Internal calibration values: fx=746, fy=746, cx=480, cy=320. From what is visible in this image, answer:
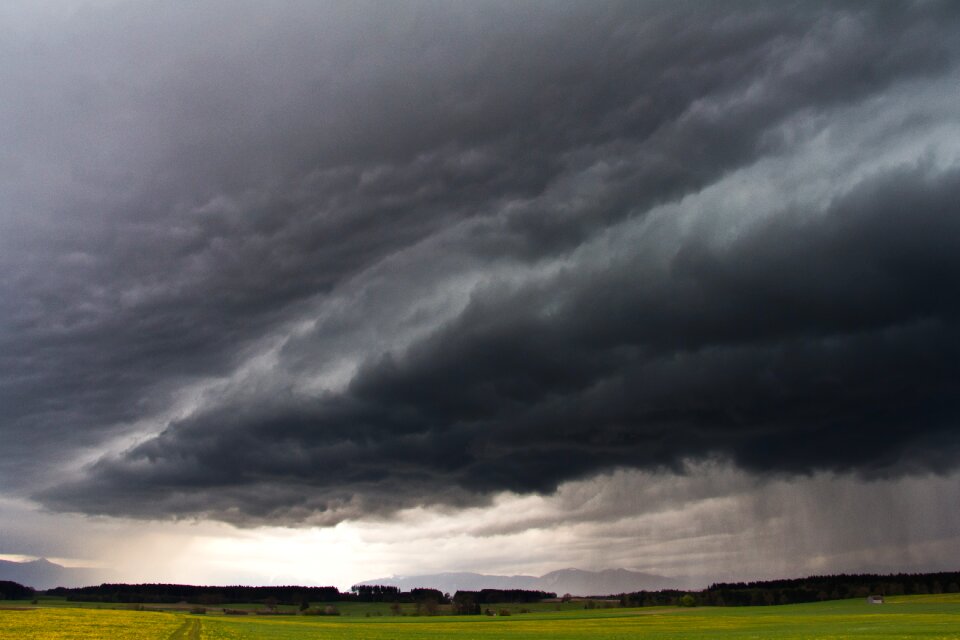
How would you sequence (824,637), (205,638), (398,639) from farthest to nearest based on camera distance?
(398,639)
(205,638)
(824,637)

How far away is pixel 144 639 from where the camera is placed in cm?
8650

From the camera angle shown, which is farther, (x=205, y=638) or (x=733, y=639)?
(x=205, y=638)

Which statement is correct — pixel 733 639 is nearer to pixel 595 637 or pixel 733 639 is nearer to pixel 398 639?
pixel 595 637

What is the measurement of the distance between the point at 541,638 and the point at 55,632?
6357 centimetres

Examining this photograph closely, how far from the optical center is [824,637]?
3221 inches

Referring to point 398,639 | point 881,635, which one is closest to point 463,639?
point 398,639

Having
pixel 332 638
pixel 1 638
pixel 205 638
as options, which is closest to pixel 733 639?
pixel 332 638

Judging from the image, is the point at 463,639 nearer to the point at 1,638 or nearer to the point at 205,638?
the point at 205,638

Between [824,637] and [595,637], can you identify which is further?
[595,637]

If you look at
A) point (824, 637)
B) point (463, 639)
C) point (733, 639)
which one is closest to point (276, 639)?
point (463, 639)

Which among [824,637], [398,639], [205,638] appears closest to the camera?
[824,637]

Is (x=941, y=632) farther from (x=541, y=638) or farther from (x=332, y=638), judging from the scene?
(x=332, y=638)

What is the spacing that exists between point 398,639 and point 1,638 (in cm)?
4587

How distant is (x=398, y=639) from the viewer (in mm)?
99438
